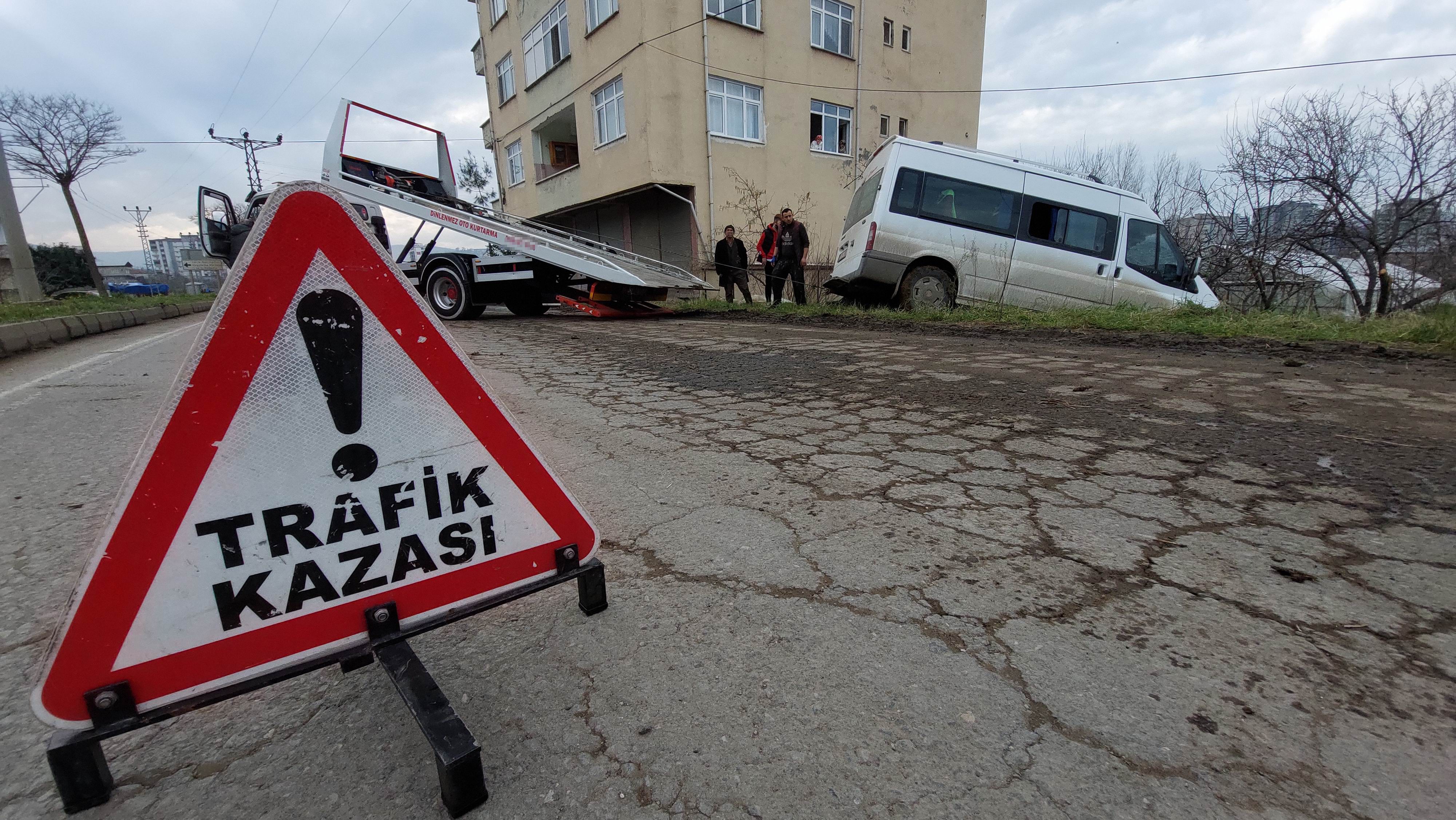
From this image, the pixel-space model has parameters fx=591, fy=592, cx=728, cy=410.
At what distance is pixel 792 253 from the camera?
34.8 ft

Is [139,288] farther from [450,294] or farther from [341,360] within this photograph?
[341,360]

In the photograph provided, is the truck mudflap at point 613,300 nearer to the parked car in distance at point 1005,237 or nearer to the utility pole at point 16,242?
the parked car in distance at point 1005,237

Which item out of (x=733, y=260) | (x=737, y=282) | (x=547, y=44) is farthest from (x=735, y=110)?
(x=547, y=44)

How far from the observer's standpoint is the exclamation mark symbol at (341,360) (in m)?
1.24

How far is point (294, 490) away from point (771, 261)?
10620mm

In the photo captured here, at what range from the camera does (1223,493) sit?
7.59ft

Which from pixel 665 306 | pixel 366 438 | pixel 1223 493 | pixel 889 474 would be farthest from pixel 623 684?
pixel 665 306

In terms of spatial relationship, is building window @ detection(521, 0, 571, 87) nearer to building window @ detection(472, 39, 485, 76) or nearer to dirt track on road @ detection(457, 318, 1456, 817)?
building window @ detection(472, 39, 485, 76)

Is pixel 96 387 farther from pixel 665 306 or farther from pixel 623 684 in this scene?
pixel 665 306

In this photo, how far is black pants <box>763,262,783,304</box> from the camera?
1098cm

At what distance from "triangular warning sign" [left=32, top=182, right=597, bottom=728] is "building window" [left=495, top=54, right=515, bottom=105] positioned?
23240 mm

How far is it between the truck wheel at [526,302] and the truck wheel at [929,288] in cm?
636

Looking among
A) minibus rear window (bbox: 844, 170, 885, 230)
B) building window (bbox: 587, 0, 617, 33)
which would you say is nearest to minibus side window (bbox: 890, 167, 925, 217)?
minibus rear window (bbox: 844, 170, 885, 230)

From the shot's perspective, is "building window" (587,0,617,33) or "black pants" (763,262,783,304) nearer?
"black pants" (763,262,783,304)
